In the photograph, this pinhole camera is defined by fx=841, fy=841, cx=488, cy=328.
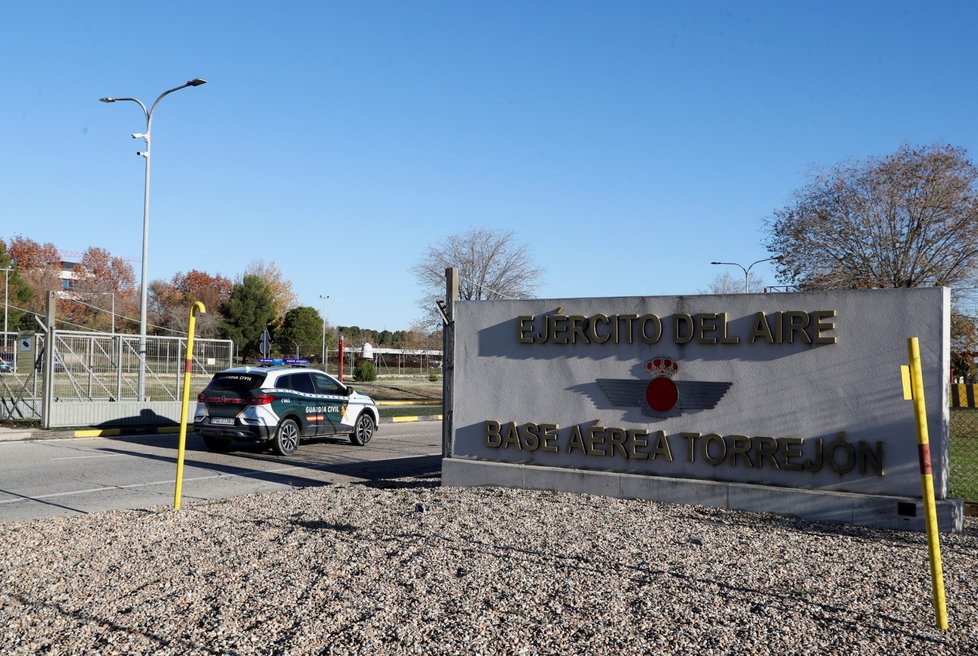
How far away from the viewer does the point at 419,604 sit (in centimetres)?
560

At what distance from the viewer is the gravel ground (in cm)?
498

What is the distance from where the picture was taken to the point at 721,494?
31.0ft

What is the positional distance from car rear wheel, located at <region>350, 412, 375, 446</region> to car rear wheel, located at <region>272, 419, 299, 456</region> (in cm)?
216

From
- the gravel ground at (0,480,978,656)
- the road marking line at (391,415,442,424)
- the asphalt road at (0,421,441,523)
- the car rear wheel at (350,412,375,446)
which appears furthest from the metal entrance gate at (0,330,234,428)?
the gravel ground at (0,480,978,656)

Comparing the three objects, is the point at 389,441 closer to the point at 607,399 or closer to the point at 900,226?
the point at 607,399

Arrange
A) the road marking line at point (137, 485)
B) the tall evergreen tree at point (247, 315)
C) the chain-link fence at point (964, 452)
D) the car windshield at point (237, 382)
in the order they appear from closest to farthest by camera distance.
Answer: the road marking line at point (137, 485) → the chain-link fence at point (964, 452) → the car windshield at point (237, 382) → the tall evergreen tree at point (247, 315)

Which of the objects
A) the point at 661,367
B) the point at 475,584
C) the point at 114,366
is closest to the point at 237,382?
the point at 114,366

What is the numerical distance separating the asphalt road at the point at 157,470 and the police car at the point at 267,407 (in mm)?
436

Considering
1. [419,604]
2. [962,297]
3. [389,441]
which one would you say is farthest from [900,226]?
[419,604]

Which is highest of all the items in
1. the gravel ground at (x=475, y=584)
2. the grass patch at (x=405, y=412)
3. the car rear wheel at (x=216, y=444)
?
the grass patch at (x=405, y=412)

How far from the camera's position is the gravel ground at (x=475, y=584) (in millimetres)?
4977

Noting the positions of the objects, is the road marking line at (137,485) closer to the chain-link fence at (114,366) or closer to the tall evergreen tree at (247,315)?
the chain-link fence at (114,366)

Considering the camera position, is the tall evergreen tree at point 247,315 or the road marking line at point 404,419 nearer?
the road marking line at point 404,419

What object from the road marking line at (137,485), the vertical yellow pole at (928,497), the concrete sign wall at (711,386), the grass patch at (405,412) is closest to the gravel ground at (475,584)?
the vertical yellow pole at (928,497)
